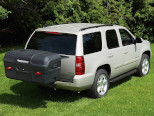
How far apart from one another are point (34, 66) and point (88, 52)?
4.61 feet

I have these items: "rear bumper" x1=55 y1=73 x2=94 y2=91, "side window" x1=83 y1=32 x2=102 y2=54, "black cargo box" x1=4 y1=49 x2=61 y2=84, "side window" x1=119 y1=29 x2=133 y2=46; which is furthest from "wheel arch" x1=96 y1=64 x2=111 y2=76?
"black cargo box" x1=4 y1=49 x2=61 y2=84

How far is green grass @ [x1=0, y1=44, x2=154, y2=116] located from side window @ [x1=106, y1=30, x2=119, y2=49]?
124cm

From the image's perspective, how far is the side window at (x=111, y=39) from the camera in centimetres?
720

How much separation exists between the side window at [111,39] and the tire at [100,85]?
0.74 metres

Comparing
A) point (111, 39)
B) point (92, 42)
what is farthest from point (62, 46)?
point (111, 39)

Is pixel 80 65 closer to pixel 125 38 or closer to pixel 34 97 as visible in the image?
pixel 34 97

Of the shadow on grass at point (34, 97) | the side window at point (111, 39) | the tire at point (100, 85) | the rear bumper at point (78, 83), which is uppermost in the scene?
the side window at point (111, 39)

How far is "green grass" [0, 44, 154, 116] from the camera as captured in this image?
6027 millimetres

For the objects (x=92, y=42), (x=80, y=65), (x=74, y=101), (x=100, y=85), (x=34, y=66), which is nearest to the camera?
(x=34, y=66)

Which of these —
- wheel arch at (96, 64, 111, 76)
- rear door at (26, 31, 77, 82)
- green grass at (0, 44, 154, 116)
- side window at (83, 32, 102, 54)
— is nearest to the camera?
green grass at (0, 44, 154, 116)

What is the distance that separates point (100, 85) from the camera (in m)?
6.90

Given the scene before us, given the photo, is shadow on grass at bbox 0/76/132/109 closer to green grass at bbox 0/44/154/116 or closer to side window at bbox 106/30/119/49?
green grass at bbox 0/44/154/116

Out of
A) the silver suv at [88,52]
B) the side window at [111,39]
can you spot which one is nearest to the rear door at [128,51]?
the silver suv at [88,52]

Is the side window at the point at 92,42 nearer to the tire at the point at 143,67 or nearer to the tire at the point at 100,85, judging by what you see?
the tire at the point at 100,85
